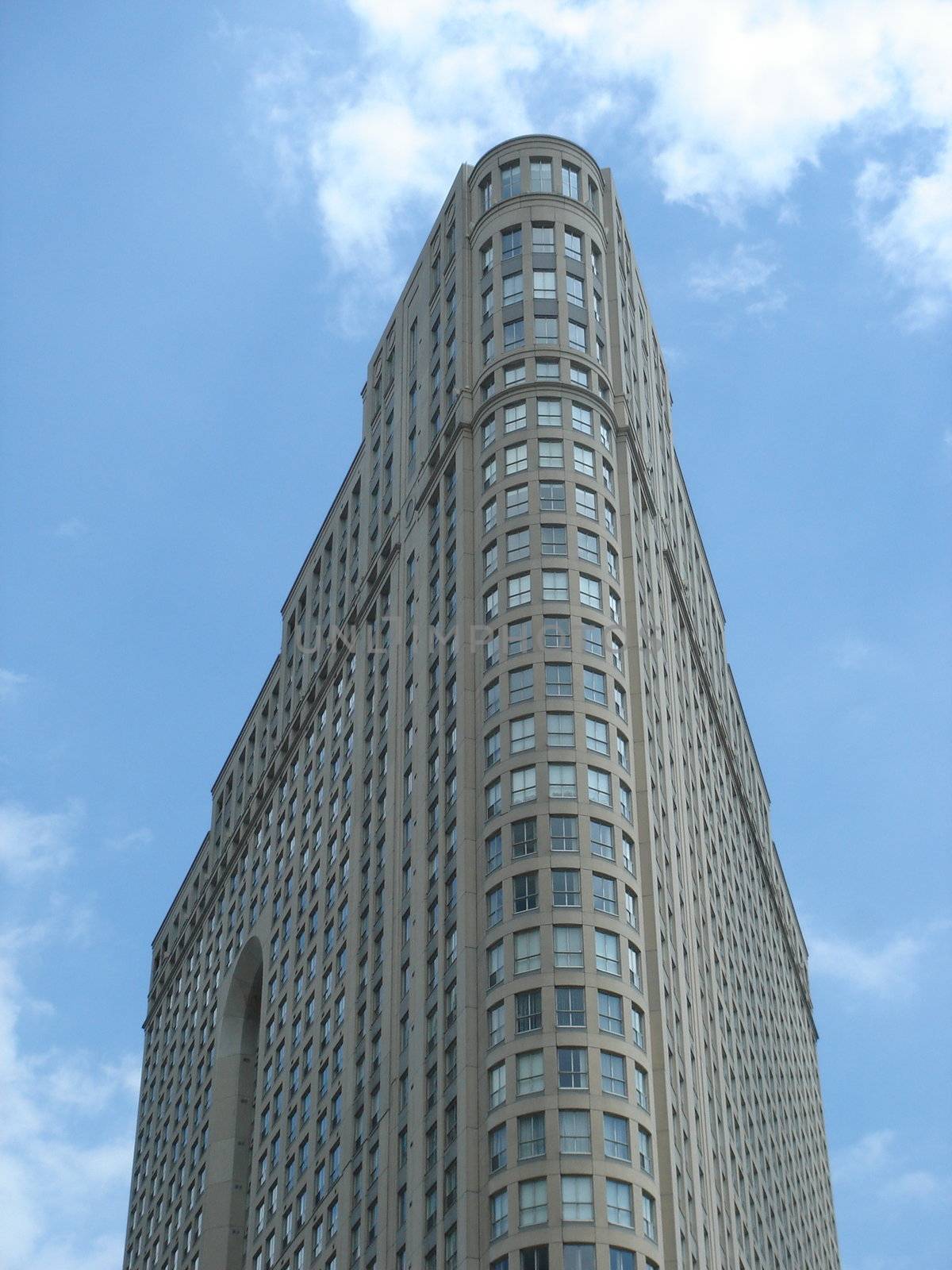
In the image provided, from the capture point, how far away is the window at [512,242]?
10943cm

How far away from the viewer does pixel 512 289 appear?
108125mm

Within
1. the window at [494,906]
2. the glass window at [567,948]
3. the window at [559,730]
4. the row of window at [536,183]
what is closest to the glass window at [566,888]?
the glass window at [567,948]

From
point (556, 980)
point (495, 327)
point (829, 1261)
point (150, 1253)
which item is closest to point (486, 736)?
point (556, 980)

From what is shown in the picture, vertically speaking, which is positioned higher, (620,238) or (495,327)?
(620,238)

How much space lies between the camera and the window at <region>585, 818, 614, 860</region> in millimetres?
85750

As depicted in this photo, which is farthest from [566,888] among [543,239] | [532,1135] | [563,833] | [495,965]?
[543,239]

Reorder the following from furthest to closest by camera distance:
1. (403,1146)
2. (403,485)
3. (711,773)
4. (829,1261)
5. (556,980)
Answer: (829,1261), (711,773), (403,485), (403,1146), (556,980)

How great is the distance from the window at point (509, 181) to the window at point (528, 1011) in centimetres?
5069

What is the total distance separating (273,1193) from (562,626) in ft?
121

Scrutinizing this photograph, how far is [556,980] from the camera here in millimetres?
81062

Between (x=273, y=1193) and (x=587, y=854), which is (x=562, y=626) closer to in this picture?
(x=587, y=854)

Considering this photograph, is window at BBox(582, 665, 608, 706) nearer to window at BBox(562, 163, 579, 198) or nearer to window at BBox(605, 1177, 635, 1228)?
window at BBox(605, 1177, 635, 1228)

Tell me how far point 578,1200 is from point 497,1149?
188 inches

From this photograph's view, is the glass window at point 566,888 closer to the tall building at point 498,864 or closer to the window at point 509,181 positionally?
the tall building at point 498,864
